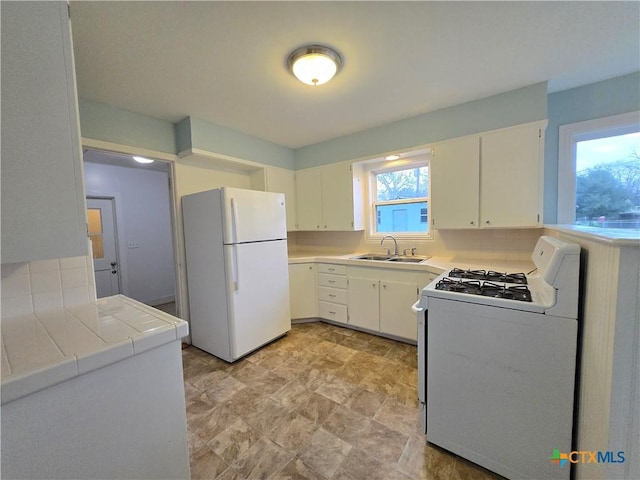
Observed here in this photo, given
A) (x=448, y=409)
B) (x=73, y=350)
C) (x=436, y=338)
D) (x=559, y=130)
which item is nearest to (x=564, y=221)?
(x=559, y=130)

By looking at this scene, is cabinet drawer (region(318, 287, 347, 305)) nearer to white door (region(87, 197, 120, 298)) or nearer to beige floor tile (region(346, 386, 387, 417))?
beige floor tile (region(346, 386, 387, 417))

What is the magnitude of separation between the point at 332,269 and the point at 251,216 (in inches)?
48.6

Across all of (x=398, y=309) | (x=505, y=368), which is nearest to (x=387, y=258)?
(x=398, y=309)

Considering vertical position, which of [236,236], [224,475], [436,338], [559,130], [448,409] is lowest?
[224,475]

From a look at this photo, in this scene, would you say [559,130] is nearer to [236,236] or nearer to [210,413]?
[236,236]

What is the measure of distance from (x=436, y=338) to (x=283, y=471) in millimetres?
1122

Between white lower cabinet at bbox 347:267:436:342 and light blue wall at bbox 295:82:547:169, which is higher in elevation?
light blue wall at bbox 295:82:547:169

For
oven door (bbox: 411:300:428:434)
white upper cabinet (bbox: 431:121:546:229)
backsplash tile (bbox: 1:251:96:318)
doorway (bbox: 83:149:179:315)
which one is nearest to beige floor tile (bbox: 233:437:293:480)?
oven door (bbox: 411:300:428:434)

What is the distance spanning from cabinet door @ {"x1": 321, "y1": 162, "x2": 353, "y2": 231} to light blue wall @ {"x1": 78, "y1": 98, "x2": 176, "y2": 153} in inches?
74.9

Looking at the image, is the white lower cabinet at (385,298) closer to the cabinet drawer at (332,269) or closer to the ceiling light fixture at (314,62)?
the cabinet drawer at (332,269)

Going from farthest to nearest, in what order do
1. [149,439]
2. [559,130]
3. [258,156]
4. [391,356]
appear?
[258,156]
[391,356]
[559,130]
[149,439]

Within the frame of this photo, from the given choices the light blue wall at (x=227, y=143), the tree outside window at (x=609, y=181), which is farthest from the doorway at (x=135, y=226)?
the tree outside window at (x=609, y=181)

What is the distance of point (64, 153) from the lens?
0.87 meters

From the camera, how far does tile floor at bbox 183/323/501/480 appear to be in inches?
54.0
